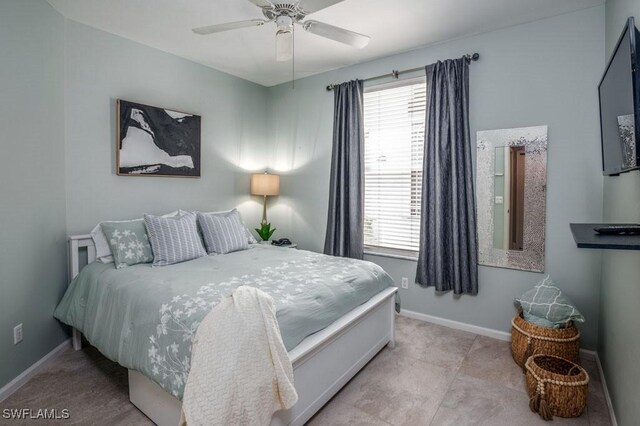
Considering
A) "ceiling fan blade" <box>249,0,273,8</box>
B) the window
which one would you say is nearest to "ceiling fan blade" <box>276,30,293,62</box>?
"ceiling fan blade" <box>249,0,273,8</box>

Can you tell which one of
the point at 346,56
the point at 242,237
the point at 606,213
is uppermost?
the point at 346,56

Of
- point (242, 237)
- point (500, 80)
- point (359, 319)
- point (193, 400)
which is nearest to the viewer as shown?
point (193, 400)

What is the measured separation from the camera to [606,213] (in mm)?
2395

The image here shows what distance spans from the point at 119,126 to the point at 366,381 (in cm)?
300

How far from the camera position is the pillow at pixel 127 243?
2.62 m

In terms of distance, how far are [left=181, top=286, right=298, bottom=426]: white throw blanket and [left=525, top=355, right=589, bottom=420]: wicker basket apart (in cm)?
151

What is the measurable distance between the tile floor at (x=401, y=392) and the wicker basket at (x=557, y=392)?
0.17 ft

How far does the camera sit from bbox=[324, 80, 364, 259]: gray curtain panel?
146 inches

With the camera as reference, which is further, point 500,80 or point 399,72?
point 399,72

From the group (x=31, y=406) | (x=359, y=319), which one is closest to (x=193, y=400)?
(x=359, y=319)

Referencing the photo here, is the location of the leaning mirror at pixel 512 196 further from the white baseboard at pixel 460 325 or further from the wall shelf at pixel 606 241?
the wall shelf at pixel 606 241

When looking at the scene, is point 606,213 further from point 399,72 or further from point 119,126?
point 119,126

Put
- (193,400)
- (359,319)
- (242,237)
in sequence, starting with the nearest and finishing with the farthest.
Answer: (193,400)
(359,319)
(242,237)

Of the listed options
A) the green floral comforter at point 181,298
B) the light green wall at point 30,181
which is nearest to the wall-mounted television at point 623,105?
the green floral comforter at point 181,298
